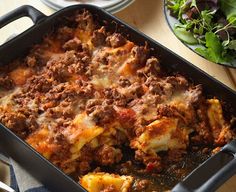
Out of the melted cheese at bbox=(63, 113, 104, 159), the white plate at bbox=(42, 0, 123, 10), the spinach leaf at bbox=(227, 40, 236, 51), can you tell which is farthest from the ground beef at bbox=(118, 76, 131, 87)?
the white plate at bbox=(42, 0, 123, 10)

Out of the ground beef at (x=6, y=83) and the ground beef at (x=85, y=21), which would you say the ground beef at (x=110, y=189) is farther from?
the ground beef at (x=85, y=21)

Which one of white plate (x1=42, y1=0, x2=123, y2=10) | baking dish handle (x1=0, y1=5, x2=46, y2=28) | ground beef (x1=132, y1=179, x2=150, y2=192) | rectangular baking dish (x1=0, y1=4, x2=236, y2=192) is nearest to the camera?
rectangular baking dish (x1=0, y1=4, x2=236, y2=192)

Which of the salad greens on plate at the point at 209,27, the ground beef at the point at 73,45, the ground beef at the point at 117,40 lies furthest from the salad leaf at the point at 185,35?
the ground beef at the point at 73,45

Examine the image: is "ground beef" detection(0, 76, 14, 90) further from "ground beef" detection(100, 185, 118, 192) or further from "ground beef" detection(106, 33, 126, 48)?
"ground beef" detection(100, 185, 118, 192)

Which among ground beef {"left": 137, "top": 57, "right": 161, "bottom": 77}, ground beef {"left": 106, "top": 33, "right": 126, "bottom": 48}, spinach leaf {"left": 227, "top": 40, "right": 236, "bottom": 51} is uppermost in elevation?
ground beef {"left": 106, "top": 33, "right": 126, "bottom": 48}

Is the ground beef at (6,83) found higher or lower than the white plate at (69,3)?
higher

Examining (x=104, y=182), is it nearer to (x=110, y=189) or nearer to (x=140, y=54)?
(x=110, y=189)

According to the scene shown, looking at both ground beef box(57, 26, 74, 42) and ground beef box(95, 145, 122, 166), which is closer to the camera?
ground beef box(95, 145, 122, 166)
